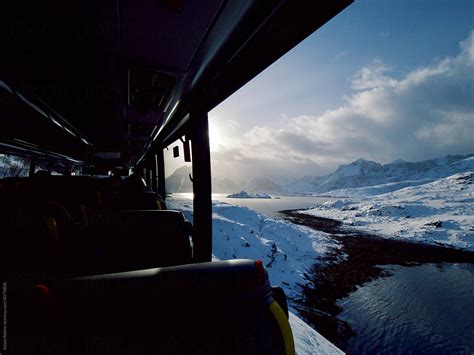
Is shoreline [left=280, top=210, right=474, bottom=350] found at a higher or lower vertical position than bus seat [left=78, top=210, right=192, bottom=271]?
lower

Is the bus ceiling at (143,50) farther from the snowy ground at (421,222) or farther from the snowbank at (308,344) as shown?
the snowy ground at (421,222)

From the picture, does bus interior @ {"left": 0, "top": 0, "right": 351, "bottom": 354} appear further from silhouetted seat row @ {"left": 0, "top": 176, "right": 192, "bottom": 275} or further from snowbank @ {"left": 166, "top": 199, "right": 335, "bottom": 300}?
snowbank @ {"left": 166, "top": 199, "right": 335, "bottom": 300}

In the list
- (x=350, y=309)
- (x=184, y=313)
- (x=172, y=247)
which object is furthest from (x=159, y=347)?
(x=350, y=309)

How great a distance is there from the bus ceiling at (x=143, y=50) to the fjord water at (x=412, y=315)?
15.5 m

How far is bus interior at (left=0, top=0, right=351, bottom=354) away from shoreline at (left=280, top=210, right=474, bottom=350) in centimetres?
1360

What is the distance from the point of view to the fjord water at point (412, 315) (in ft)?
43.7

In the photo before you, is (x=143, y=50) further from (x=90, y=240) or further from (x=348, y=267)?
(x=348, y=267)

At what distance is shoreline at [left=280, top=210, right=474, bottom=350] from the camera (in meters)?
14.0

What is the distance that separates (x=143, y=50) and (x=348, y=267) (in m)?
29.0

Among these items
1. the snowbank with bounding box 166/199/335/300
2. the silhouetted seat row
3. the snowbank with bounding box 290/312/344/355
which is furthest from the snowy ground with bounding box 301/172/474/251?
the silhouetted seat row

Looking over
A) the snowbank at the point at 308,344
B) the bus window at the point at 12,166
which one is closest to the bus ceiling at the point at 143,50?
the snowbank at the point at 308,344

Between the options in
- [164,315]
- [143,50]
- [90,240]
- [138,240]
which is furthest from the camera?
[143,50]

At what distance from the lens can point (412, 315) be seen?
1673cm

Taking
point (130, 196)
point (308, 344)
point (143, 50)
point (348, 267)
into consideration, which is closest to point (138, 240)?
point (143, 50)
